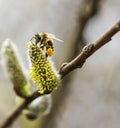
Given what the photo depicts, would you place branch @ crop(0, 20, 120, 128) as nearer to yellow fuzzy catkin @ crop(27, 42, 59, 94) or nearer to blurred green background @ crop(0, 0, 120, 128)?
yellow fuzzy catkin @ crop(27, 42, 59, 94)

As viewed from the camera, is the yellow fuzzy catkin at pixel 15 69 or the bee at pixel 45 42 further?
the yellow fuzzy catkin at pixel 15 69

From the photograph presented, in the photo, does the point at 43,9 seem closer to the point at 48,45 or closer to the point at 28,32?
the point at 28,32

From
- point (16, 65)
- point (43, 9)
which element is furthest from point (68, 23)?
point (16, 65)

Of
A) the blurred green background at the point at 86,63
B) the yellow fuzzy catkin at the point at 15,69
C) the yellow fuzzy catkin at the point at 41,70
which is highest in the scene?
the yellow fuzzy catkin at the point at 41,70

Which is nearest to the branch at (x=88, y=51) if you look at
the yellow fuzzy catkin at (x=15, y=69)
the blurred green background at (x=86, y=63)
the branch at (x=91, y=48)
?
the branch at (x=91, y=48)

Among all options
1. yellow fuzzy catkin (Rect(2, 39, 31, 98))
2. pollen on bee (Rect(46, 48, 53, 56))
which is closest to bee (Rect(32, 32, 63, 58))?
pollen on bee (Rect(46, 48, 53, 56))

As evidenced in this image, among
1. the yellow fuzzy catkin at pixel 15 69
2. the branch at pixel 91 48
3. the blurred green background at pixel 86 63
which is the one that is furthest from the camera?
the blurred green background at pixel 86 63

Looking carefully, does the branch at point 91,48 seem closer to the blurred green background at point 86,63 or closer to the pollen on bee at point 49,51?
→ the pollen on bee at point 49,51

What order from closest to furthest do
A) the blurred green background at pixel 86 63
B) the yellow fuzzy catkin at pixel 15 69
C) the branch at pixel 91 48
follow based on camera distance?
the branch at pixel 91 48 < the yellow fuzzy catkin at pixel 15 69 < the blurred green background at pixel 86 63
